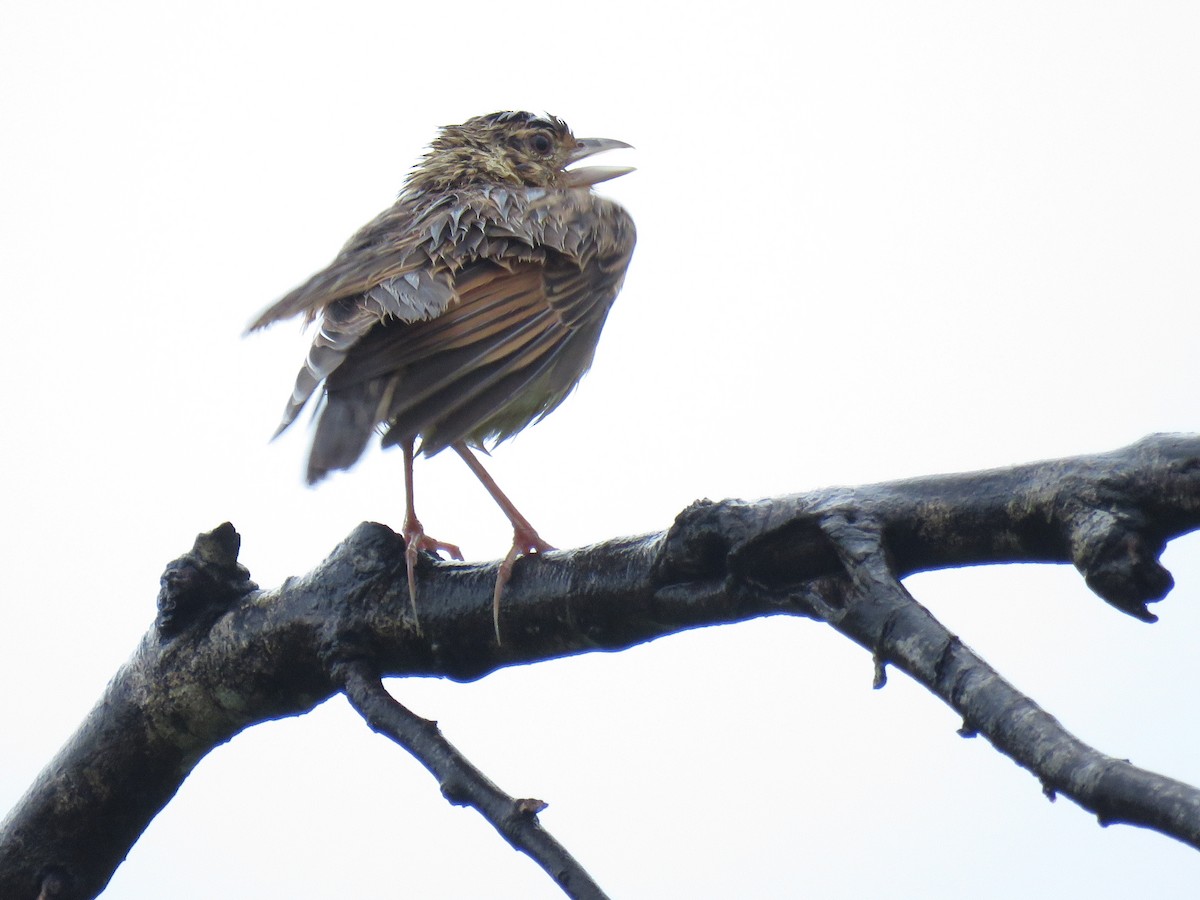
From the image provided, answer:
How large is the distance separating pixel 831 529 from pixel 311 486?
1.23 m

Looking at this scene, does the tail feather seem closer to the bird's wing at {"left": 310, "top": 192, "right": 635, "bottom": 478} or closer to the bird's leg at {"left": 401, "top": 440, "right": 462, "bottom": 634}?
the bird's wing at {"left": 310, "top": 192, "right": 635, "bottom": 478}

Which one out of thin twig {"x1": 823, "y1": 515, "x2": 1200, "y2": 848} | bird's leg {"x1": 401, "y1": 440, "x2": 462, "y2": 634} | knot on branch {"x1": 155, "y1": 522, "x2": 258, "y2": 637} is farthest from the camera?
bird's leg {"x1": 401, "y1": 440, "x2": 462, "y2": 634}

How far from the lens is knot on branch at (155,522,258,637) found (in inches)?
132

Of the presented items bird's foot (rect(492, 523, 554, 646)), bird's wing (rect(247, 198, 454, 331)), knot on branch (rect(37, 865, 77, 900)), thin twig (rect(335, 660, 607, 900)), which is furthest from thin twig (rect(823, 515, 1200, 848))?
knot on branch (rect(37, 865, 77, 900))

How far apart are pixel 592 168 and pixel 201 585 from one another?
2884mm

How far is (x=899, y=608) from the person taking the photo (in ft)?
7.32

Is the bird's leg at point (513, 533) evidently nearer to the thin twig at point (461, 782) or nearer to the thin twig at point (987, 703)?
the thin twig at point (461, 782)

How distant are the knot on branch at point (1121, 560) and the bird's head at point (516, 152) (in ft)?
11.9

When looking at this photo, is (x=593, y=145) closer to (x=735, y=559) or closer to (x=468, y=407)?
(x=468, y=407)

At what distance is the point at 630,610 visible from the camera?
9.10 feet

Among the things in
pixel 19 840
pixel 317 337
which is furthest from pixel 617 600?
pixel 19 840

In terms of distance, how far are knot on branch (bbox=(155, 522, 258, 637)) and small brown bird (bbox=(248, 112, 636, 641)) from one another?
34 centimetres

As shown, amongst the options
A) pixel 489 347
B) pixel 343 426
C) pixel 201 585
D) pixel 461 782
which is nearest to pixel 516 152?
pixel 489 347

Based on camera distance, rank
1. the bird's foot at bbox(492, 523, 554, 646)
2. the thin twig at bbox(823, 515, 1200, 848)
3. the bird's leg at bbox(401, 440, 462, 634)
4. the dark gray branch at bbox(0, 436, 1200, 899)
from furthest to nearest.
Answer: the bird's leg at bbox(401, 440, 462, 634) < the bird's foot at bbox(492, 523, 554, 646) < the dark gray branch at bbox(0, 436, 1200, 899) < the thin twig at bbox(823, 515, 1200, 848)
